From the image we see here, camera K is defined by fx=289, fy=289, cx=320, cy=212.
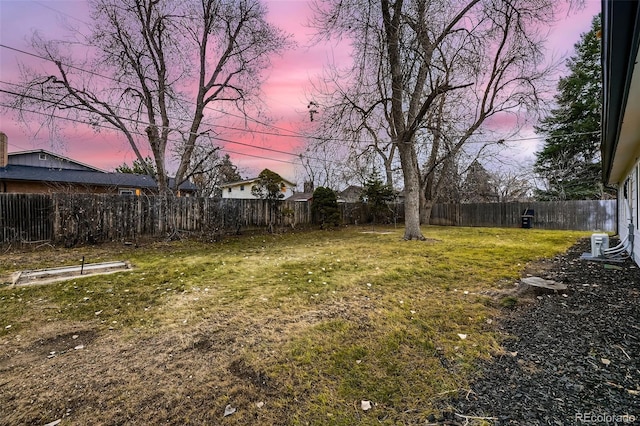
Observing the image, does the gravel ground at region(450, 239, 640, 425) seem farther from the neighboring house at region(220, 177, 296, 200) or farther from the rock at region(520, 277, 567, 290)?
the neighboring house at region(220, 177, 296, 200)

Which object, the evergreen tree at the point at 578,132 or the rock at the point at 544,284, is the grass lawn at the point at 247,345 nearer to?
the rock at the point at 544,284

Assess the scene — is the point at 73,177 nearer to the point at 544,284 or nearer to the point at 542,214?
the point at 544,284

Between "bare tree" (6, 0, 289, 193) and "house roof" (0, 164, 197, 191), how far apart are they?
2913 mm

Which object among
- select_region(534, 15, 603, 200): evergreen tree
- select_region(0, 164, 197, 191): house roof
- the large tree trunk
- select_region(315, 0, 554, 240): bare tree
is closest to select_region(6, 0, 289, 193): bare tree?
select_region(0, 164, 197, 191): house roof

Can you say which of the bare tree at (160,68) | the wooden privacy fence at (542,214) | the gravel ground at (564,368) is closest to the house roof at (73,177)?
the bare tree at (160,68)

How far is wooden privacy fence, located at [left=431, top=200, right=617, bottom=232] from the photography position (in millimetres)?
12273

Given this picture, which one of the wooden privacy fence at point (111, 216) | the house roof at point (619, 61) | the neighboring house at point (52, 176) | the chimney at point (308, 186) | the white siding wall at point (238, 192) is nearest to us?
the house roof at point (619, 61)

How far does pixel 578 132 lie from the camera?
53.3 ft

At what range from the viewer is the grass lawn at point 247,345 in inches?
65.2

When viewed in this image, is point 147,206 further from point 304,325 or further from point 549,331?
point 549,331

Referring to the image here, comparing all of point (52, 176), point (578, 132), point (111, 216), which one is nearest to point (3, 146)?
point (52, 176)

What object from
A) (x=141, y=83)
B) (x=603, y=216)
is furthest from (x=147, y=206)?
(x=603, y=216)

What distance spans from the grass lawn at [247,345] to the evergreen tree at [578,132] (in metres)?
17.4

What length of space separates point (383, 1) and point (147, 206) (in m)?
9.15
